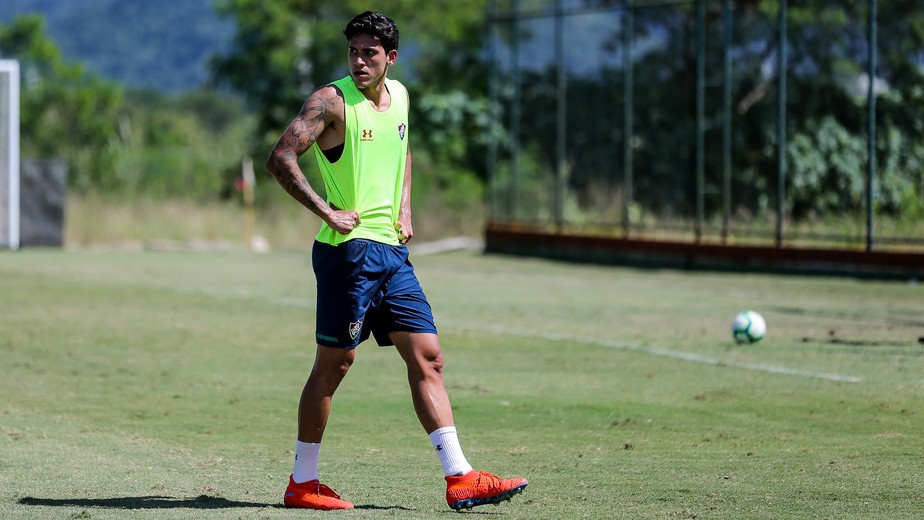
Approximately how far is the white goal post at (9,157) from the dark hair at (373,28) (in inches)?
773

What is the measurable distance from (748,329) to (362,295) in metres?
7.35

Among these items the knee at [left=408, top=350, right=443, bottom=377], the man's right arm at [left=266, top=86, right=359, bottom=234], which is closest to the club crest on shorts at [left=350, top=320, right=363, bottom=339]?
the knee at [left=408, top=350, right=443, bottom=377]

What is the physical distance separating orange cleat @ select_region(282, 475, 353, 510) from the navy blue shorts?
634 millimetres

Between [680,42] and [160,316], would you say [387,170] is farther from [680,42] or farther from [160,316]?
[680,42]

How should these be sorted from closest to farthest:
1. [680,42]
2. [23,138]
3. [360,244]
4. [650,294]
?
[360,244]
[650,294]
[680,42]
[23,138]

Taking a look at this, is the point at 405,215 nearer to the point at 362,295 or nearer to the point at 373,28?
the point at 362,295

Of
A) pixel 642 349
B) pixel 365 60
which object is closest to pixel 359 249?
pixel 365 60

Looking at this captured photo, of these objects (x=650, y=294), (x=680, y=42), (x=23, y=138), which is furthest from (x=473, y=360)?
(x=23, y=138)

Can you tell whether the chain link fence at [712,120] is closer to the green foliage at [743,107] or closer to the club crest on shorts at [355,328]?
the green foliage at [743,107]

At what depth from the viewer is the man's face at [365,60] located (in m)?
6.64

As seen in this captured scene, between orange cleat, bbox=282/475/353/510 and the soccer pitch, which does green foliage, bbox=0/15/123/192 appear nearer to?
the soccer pitch

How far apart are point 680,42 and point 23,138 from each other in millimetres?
25052

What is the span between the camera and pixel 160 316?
16.2 m

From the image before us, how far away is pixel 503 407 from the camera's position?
9930 millimetres
